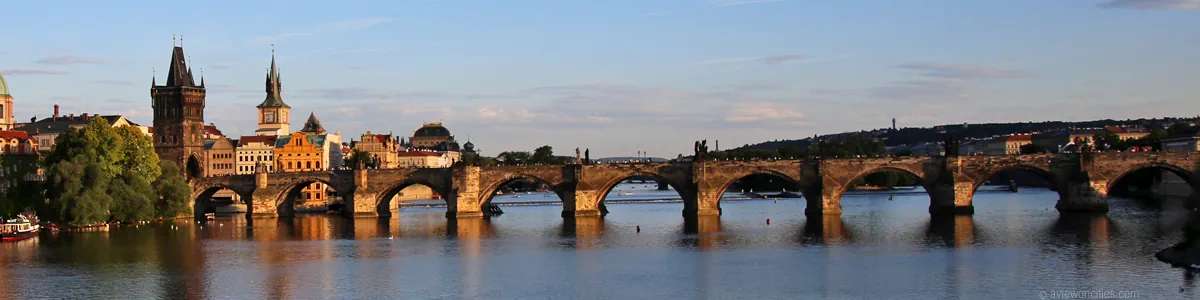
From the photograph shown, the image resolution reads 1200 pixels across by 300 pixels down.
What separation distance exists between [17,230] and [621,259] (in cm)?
3944

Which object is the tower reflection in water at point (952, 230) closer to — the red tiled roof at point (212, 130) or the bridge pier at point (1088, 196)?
the bridge pier at point (1088, 196)

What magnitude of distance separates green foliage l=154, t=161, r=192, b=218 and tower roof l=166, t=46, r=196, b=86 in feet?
64.1

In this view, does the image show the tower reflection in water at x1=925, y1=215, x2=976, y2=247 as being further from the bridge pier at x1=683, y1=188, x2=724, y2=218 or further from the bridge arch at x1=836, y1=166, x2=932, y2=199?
the bridge pier at x1=683, y1=188, x2=724, y2=218

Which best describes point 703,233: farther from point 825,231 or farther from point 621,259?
point 621,259

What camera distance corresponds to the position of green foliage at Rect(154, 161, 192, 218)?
109 meters

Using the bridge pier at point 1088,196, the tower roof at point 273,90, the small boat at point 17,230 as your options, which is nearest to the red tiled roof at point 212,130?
the tower roof at point 273,90

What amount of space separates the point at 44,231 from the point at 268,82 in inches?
3467

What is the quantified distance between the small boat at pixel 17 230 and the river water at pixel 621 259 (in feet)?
3.55

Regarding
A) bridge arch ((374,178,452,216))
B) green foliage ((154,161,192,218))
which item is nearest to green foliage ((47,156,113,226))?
green foliage ((154,161,192,218))

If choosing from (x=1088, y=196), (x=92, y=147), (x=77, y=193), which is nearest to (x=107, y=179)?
(x=92, y=147)

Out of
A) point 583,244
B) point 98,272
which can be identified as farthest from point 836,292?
point 98,272

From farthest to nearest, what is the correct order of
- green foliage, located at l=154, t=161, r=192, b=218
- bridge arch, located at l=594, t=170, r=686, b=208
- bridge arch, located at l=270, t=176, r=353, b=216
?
bridge arch, located at l=270, t=176, r=353, b=216, green foliage, located at l=154, t=161, r=192, b=218, bridge arch, located at l=594, t=170, r=686, b=208

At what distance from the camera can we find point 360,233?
9356 centimetres

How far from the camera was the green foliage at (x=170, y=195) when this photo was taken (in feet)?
359
